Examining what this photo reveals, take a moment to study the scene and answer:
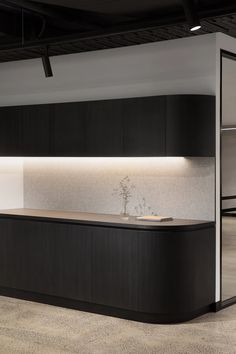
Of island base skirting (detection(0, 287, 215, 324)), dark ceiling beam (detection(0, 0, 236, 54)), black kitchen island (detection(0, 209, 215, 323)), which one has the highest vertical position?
dark ceiling beam (detection(0, 0, 236, 54))

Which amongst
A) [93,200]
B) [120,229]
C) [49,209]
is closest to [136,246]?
[120,229]

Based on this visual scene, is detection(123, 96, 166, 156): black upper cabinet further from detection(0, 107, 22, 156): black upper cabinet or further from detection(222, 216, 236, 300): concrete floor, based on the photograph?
detection(0, 107, 22, 156): black upper cabinet

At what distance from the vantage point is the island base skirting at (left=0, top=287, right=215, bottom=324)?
6.09m

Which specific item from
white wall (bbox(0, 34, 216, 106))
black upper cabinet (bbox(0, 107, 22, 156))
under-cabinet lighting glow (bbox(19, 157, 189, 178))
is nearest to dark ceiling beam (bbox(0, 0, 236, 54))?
white wall (bbox(0, 34, 216, 106))

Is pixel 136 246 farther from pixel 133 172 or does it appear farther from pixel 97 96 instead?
pixel 97 96

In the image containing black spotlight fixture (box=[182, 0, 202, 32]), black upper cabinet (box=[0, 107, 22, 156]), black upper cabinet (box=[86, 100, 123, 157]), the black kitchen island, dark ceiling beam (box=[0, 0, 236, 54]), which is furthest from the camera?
black upper cabinet (box=[0, 107, 22, 156])

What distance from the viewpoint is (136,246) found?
6.16m

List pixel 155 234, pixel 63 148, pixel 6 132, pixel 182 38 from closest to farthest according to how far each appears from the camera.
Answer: pixel 155 234 < pixel 182 38 < pixel 63 148 < pixel 6 132

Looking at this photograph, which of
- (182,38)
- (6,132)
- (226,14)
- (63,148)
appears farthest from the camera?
(6,132)

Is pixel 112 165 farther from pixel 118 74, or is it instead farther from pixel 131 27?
pixel 131 27

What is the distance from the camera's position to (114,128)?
677cm

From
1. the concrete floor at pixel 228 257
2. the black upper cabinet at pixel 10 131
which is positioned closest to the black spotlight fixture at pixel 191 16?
the concrete floor at pixel 228 257

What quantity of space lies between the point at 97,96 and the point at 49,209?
161 centimetres

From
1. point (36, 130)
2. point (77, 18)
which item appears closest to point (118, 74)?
point (77, 18)
